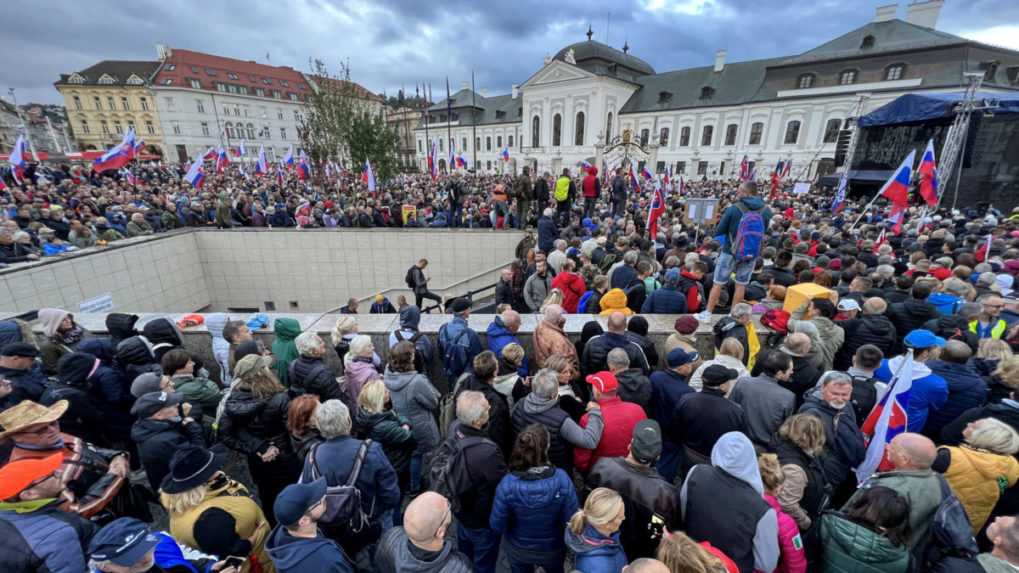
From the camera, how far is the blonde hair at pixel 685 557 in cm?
167

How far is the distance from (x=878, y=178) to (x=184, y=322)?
26.5m

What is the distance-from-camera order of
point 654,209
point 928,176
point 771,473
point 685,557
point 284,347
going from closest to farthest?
1. point 685,557
2. point 771,473
3. point 284,347
4. point 654,209
5. point 928,176

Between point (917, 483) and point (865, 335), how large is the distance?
8.18 feet

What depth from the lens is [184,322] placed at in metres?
4.99

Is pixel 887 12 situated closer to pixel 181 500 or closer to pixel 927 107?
pixel 927 107

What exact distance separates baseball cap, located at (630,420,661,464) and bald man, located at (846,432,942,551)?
101cm

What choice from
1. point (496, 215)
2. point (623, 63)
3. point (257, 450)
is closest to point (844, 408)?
point (257, 450)

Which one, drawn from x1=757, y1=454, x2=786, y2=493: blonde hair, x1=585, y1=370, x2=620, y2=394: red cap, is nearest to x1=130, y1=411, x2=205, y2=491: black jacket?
Answer: x1=585, y1=370, x2=620, y2=394: red cap

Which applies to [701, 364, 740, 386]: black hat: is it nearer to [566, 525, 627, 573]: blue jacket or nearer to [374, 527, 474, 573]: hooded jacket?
[566, 525, 627, 573]: blue jacket

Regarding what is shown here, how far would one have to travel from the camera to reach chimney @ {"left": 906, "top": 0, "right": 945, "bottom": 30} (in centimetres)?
3697

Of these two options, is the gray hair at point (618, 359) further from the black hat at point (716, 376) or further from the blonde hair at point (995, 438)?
the blonde hair at point (995, 438)

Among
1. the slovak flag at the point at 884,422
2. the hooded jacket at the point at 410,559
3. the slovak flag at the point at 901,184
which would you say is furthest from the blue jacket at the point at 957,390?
the slovak flag at the point at 901,184

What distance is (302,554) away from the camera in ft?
6.35

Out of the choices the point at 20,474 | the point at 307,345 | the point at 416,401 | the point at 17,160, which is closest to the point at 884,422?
the point at 416,401
